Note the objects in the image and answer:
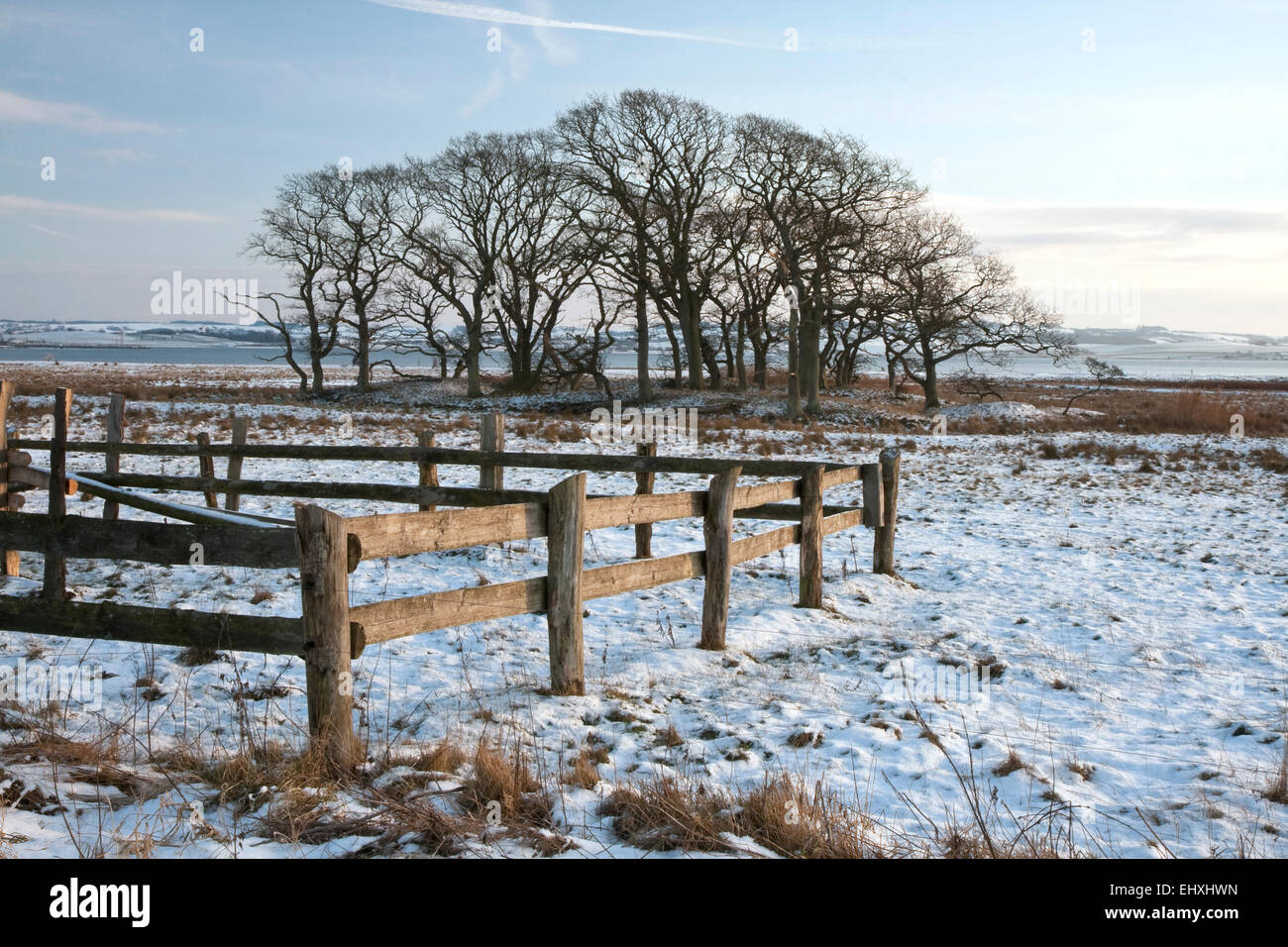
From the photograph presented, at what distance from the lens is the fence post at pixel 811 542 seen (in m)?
9.01

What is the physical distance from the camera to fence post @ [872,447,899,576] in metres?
10.6

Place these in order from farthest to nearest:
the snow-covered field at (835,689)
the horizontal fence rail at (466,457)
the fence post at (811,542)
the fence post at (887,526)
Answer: the fence post at (887,526) → the horizontal fence rail at (466,457) → the fence post at (811,542) → the snow-covered field at (835,689)

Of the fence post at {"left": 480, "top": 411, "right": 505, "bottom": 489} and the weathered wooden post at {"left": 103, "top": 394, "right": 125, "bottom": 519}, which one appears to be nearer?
the weathered wooden post at {"left": 103, "top": 394, "right": 125, "bottom": 519}

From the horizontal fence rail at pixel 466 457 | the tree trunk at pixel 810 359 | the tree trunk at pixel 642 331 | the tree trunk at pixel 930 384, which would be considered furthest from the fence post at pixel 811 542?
the tree trunk at pixel 930 384

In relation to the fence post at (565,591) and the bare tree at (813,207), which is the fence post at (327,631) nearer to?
the fence post at (565,591)

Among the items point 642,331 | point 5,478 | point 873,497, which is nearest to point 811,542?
point 873,497

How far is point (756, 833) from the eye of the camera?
384 cm

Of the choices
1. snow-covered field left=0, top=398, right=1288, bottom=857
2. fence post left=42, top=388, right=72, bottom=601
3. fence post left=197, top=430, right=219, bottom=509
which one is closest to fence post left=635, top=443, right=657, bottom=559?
snow-covered field left=0, top=398, right=1288, bottom=857

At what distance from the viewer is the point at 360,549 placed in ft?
15.3

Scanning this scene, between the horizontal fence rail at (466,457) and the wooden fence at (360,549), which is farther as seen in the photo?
the horizontal fence rail at (466,457)

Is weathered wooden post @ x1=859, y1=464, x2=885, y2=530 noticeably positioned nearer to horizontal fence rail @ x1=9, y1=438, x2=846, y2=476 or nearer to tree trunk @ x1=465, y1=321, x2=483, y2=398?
horizontal fence rail @ x1=9, y1=438, x2=846, y2=476

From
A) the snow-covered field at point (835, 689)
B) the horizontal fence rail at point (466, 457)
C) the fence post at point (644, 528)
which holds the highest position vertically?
the horizontal fence rail at point (466, 457)
